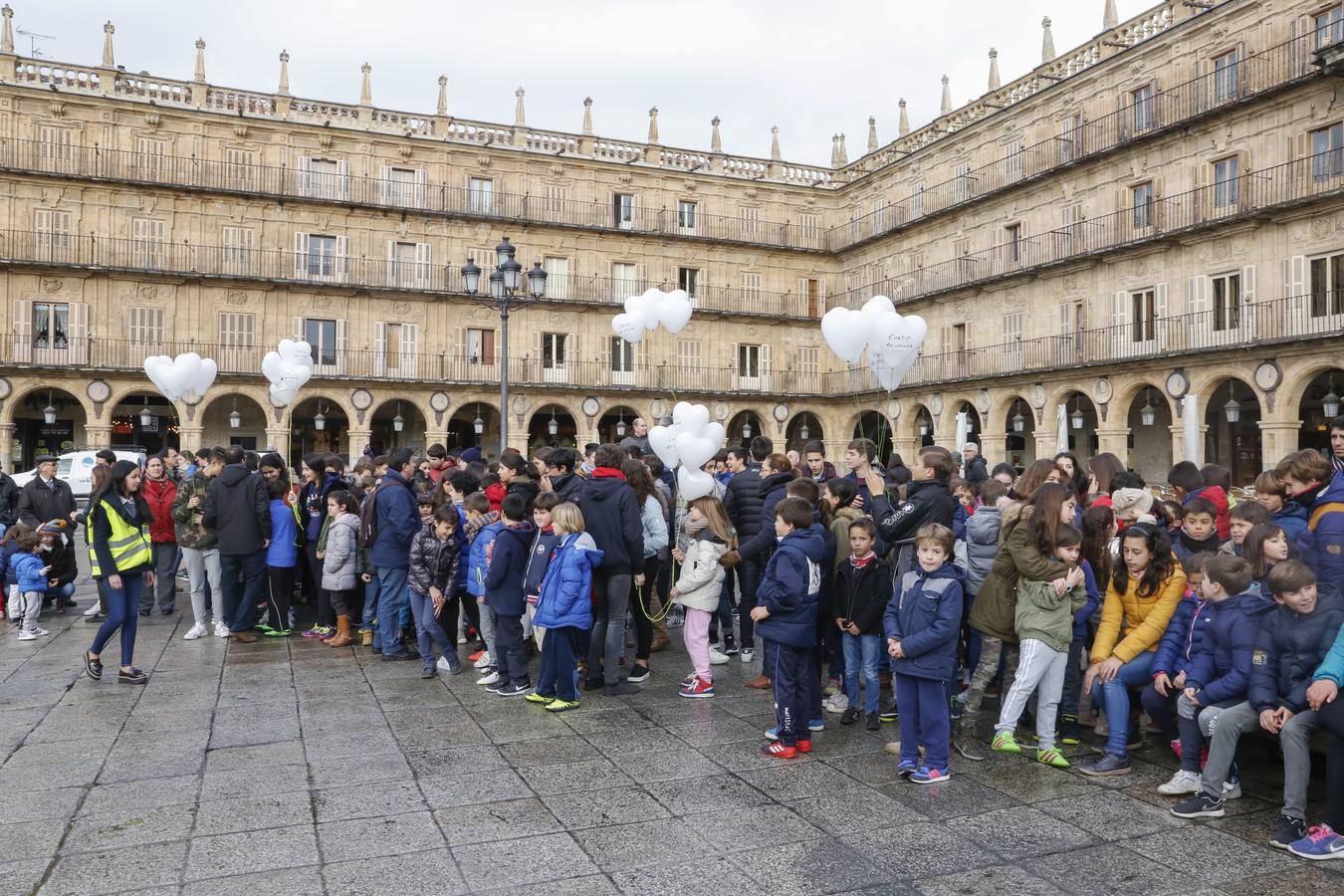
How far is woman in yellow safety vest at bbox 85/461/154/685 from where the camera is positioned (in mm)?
6812

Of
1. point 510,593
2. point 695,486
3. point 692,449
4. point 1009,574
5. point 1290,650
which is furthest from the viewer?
point 692,449

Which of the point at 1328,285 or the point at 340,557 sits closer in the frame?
the point at 340,557

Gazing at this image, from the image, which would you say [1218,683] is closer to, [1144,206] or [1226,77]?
[1226,77]

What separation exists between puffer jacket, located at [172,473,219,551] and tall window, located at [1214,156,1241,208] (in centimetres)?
2145

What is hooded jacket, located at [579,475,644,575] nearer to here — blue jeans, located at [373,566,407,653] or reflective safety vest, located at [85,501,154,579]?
blue jeans, located at [373,566,407,653]

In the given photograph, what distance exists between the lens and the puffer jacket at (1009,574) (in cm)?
534

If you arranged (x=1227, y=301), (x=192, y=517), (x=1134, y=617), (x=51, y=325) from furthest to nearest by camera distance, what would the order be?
1. (x=51, y=325)
2. (x=1227, y=301)
3. (x=192, y=517)
4. (x=1134, y=617)

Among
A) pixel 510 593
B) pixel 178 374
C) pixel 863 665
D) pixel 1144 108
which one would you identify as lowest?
pixel 863 665

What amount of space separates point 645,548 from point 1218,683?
4075 mm

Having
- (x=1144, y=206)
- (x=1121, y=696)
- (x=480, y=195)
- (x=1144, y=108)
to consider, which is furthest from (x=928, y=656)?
(x=480, y=195)

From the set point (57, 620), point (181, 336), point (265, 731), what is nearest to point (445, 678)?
point (265, 731)

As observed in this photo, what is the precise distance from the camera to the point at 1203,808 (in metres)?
4.50

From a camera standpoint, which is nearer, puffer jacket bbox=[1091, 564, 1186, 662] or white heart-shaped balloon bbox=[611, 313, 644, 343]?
puffer jacket bbox=[1091, 564, 1186, 662]

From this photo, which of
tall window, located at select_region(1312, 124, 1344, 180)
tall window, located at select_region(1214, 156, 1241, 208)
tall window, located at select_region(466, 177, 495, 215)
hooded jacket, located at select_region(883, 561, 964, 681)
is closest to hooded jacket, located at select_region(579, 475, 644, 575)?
hooded jacket, located at select_region(883, 561, 964, 681)
